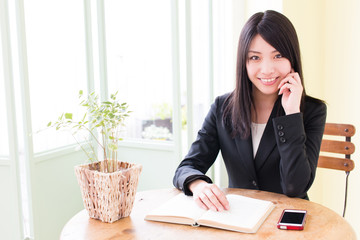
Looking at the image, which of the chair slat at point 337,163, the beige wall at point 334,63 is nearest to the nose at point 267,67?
the chair slat at point 337,163

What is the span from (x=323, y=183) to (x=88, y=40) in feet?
6.54

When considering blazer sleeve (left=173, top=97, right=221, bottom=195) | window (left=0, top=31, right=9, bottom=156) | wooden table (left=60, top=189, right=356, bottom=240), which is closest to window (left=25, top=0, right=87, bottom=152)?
window (left=0, top=31, right=9, bottom=156)

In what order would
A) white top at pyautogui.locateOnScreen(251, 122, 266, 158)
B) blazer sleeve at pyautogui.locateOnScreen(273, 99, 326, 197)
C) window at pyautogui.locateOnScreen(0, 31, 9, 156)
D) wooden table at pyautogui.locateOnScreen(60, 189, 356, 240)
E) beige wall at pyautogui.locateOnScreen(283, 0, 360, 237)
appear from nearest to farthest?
wooden table at pyautogui.locateOnScreen(60, 189, 356, 240) < blazer sleeve at pyautogui.locateOnScreen(273, 99, 326, 197) < white top at pyautogui.locateOnScreen(251, 122, 266, 158) < window at pyautogui.locateOnScreen(0, 31, 9, 156) < beige wall at pyautogui.locateOnScreen(283, 0, 360, 237)

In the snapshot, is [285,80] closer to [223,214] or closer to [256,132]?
[256,132]

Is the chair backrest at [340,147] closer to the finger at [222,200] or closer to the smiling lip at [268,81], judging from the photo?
the smiling lip at [268,81]

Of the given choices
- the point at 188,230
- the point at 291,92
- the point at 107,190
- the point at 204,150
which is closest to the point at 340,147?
the point at 291,92

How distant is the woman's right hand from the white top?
455 millimetres

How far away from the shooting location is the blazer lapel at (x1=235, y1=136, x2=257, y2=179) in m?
1.56

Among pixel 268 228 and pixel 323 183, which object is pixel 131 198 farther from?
pixel 323 183

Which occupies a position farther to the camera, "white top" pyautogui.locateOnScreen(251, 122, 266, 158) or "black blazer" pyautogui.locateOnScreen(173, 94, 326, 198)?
"white top" pyautogui.locateOnScreen(251, 122, 266, 158)

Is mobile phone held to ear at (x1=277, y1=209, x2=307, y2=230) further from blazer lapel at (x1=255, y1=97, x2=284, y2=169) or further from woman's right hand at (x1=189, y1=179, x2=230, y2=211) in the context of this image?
blazer lapel at (x1=255, y1=97, x2=284, y2=169)

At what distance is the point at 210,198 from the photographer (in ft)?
3.84

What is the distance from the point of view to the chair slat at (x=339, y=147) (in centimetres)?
188

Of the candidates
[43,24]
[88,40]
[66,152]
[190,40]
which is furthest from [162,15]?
[66,152]
